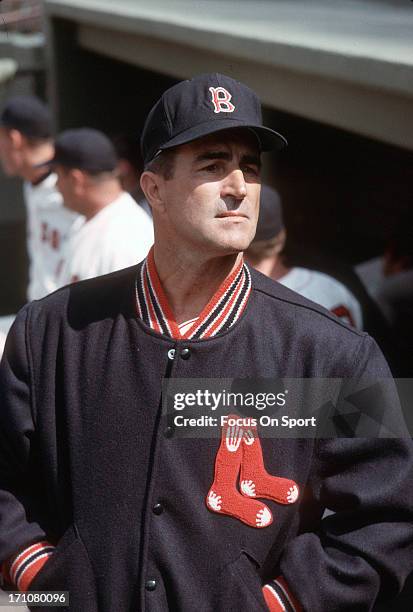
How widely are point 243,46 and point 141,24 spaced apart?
39.0 inches

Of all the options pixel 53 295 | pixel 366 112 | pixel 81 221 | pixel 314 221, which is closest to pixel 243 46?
pixel 366 112

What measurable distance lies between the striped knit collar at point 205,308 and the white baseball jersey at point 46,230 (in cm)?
178

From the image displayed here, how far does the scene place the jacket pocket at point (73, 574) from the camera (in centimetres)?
146

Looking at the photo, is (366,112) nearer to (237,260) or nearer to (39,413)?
(237,260)

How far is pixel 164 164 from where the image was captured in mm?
1405

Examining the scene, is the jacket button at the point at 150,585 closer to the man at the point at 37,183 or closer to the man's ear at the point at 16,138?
the man at the point at 37,183

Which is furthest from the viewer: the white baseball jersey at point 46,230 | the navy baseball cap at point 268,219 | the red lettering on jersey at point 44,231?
the red lettering on jersey at point 44,231

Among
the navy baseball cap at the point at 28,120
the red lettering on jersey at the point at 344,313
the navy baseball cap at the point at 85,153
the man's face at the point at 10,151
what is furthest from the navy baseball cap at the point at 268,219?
the man's face at the point at 10,151

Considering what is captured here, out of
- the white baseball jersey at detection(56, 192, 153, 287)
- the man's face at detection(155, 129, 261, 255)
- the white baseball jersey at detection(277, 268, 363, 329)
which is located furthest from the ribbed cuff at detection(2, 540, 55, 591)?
the white baseball jersey at detection(277, 268, 363, 329)

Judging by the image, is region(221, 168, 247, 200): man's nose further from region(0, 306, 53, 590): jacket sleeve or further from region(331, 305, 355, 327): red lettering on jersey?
region(331, 305, 355, 327): red lettering on jersey

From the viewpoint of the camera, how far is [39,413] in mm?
1498

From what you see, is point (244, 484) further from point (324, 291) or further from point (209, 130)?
point (324, 291)

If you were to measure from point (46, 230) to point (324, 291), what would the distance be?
Result: 57.2 inches

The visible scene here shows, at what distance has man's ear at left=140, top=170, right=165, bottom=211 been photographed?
4.67ft
